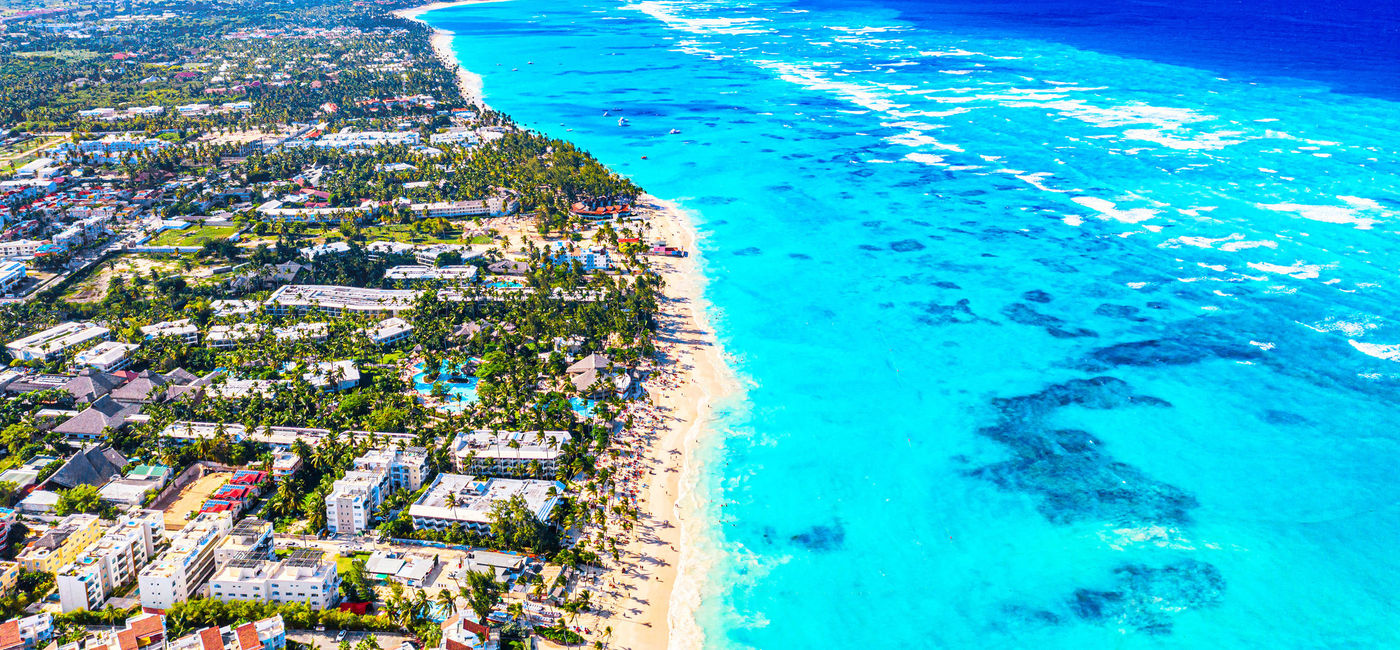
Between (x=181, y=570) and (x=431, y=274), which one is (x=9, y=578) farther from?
(x=431, y=274)

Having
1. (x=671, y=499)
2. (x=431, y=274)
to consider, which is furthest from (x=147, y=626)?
(x=431, y=274)

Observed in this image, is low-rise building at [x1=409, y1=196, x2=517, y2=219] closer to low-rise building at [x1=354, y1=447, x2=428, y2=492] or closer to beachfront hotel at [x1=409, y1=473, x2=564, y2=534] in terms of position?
low-rise building at [x1=354, y1=447, x2=428, y2=492]

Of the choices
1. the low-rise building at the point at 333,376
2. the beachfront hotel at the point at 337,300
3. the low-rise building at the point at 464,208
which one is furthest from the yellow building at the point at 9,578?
the low-rise building at the point at 464,208

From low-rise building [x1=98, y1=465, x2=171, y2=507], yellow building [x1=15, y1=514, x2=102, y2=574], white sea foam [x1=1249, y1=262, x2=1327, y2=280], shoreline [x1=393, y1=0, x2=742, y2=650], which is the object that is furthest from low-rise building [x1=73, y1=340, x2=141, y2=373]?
white sea foam [x1=1249, y1=262, x2=1327, y2=280]

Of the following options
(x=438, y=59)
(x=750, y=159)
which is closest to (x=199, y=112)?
(x=438, y=59)

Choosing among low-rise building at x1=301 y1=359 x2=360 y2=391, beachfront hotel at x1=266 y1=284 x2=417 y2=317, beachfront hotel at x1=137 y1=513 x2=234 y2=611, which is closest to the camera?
beachfront hotel at x1=137 y1=513 x2=234 y2=611
